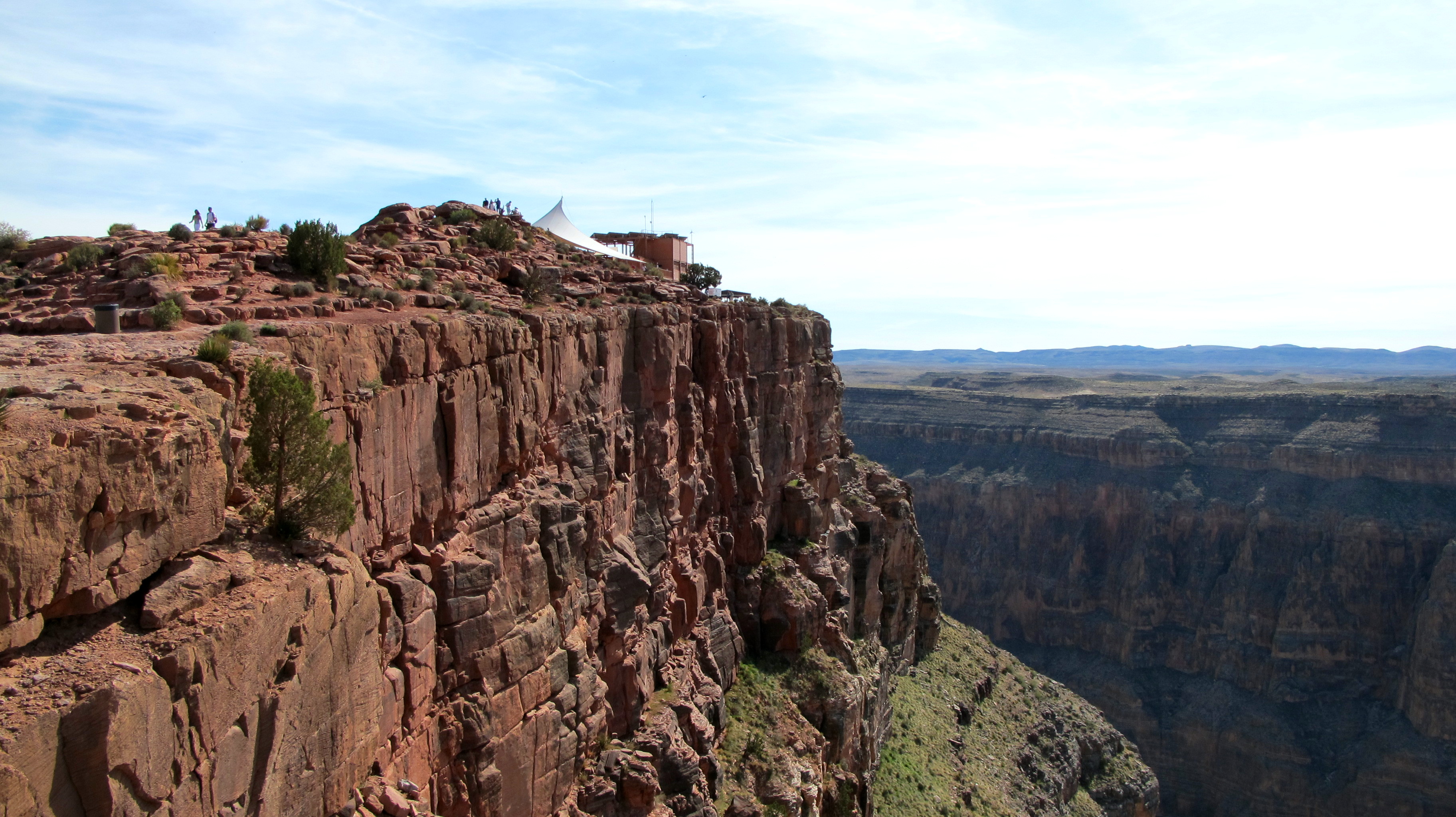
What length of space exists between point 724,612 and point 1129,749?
117 feet

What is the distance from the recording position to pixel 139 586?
1089 centimetres

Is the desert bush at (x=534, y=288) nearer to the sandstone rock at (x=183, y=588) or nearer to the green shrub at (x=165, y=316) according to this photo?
the green shrub at (x=165, y=316)

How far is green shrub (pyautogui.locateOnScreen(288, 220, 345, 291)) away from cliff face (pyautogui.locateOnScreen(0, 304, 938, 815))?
3389 mm

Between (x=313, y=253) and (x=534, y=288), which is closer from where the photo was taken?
(x=313, y=253)

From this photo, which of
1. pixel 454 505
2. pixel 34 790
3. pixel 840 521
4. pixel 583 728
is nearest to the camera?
pixel 34 790

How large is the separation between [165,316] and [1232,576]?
291 feet

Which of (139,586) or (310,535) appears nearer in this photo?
(139,586)

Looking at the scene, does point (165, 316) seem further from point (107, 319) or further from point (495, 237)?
point (495, 237)

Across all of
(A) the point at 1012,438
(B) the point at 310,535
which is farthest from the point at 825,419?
(A) the point at 1012,438

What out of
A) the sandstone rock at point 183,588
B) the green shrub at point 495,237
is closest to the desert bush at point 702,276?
the green shrub at point 495,237

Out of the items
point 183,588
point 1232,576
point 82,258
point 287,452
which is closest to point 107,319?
point 287,452

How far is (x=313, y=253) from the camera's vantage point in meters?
21.3

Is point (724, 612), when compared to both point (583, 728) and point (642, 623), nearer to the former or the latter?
point (642, 623)

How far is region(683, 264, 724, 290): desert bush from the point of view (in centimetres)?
4409
